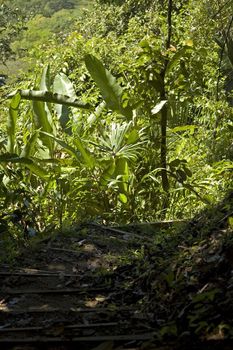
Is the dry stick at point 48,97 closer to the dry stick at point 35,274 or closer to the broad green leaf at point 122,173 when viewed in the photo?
the broad green leaf at point 122,173

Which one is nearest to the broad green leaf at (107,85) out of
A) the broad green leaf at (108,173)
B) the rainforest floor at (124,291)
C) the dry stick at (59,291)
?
the broad green leaf at (108,173)

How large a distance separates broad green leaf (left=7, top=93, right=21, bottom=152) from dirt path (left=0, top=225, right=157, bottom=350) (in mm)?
1492

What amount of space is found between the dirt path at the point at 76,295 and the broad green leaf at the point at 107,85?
1783mm

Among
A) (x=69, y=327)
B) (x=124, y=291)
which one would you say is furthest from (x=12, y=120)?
(x=69, y=327)

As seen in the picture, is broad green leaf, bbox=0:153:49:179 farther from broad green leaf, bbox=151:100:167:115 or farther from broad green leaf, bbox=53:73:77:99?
broad green leaf, bbox=53:73:77:99

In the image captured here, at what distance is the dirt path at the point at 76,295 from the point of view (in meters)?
2.83

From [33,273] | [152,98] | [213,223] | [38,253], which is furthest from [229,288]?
[152,98]

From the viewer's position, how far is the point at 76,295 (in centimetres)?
361

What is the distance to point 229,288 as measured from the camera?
2.85 m

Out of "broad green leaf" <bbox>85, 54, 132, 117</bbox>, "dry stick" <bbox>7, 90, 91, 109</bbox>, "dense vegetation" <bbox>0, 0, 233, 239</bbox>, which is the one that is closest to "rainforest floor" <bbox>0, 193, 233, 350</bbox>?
"dense vegetation" <bbox>0, 0, 233, 239</bbox>

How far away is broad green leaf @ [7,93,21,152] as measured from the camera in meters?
5.77

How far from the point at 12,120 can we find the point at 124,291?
2.91 meters

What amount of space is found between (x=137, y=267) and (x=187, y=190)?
8.31 feet

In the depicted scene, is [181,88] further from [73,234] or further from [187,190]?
[73,234]
